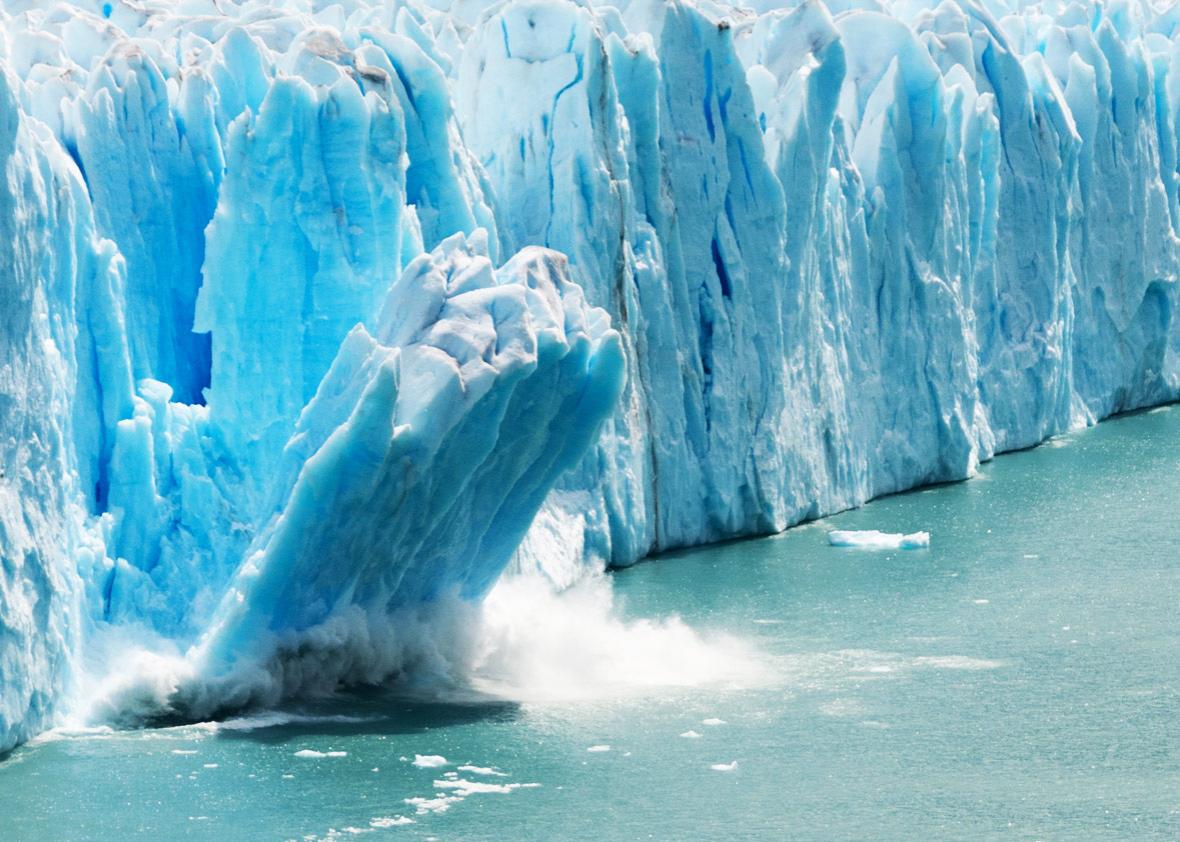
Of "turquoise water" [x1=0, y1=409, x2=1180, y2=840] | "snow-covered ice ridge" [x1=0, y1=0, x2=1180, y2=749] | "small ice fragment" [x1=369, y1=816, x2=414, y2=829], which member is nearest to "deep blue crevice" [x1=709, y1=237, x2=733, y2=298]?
"snow-covered ice ridge" [x1=0, y1=0, x2=1180, y2=749]

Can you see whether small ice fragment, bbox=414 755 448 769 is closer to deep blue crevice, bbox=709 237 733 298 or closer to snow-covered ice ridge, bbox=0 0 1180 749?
snow-covered ice ridge, bbox=0 0 1180 749

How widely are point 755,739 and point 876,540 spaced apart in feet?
19.7

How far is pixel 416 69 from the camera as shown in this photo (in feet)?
46.9

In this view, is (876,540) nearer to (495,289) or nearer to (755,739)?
(755,739)

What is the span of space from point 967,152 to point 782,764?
1115 centimetres

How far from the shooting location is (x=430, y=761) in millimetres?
10602

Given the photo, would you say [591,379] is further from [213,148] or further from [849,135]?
[849,135]

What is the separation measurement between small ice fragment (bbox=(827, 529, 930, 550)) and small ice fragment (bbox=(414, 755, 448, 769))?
6.71 meters

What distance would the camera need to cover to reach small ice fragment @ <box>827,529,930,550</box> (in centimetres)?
1688

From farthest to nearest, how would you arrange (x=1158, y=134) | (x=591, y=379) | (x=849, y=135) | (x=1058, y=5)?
(x=1058, y=5) < (x=1158, y=134) < (x=849, y=135) < (x=591, y=379)

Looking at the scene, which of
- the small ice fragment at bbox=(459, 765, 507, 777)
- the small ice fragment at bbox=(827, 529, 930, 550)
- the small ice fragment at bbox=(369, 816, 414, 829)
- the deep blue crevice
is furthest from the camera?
the deep blue crevice

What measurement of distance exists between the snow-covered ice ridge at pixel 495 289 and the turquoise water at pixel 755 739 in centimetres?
65

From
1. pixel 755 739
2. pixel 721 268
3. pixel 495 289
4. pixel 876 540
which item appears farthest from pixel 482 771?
pixel 721 268

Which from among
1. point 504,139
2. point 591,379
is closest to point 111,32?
point 504,139
